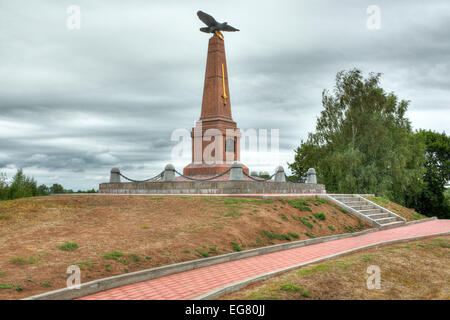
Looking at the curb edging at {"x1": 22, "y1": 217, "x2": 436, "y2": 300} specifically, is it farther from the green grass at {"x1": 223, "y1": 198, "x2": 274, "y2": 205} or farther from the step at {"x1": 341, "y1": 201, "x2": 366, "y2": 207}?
the step at {"x1": 341, "y1": 201, "x2": 366, "y2": 207}

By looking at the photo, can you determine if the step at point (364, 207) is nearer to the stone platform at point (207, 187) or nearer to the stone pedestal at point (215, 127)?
the stone platform at point (207, 187)

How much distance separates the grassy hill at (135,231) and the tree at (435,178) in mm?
23225

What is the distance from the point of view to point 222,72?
21.7m

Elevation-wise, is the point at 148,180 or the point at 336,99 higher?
the point at 336,99

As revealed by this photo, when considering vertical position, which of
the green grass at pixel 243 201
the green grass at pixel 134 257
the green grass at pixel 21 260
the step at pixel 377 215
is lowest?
the step at pixel 377 215

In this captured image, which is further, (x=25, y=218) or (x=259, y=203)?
(x=259, y=203)

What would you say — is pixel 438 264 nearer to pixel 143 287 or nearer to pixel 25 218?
pixel 143 287

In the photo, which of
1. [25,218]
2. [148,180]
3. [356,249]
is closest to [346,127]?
[148,180]

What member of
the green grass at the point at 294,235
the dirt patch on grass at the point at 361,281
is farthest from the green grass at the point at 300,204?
the dirt patch on grass at the point at 361,281

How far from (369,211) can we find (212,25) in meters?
14.4

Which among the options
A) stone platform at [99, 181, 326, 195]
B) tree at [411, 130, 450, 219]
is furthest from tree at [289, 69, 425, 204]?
stone platform at [99, 181, 326, 195]

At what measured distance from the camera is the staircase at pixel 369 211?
1455cm

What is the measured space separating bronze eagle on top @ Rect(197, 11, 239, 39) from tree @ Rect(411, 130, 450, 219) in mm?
20551
